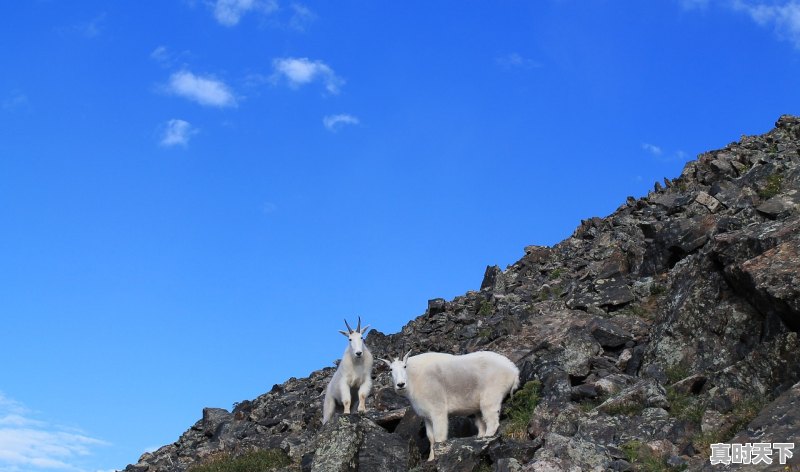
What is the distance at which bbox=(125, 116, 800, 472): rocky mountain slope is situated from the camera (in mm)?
14836

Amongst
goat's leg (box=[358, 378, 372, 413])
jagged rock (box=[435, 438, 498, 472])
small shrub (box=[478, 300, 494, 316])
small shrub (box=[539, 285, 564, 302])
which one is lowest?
jagged rock (box=[435, 438, 498, 472])

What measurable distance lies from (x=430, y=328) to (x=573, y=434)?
1845 centimetres

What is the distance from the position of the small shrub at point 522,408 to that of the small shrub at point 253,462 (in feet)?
21.6

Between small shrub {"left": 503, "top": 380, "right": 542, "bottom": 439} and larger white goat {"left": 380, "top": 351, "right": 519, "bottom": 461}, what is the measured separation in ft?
0.92

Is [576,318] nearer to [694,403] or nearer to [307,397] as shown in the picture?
[694,403]

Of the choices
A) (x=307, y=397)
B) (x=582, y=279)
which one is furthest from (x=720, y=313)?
(x=307, y=397)

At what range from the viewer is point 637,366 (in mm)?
19000

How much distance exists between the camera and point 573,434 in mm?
15812

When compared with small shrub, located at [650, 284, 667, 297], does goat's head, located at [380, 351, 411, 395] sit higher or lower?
lower

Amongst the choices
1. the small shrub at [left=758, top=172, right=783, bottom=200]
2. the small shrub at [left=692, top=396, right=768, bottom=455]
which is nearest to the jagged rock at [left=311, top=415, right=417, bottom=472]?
the small shrub at [left=692, top=396, right=768, bottom=455]

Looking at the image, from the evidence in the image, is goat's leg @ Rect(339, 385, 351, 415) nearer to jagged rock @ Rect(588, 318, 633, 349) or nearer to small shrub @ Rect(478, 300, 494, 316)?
jagged rock @ Rect(588, 318, 633, 349)

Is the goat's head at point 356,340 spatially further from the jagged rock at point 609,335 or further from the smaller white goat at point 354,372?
the jagged rock at point 609,335

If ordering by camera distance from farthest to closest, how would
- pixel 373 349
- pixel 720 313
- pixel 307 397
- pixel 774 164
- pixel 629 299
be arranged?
pixel 373 349 < pixel 307 397 < pixel 774 164 < pixel 629 299 < pixel 720 313

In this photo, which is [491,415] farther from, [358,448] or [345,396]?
→ [345,396]
